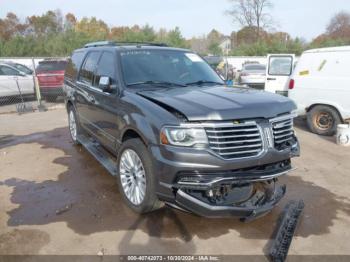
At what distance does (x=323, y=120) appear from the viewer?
27.6 ft

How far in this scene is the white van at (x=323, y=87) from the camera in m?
7.71

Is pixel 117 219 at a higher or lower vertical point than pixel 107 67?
lower

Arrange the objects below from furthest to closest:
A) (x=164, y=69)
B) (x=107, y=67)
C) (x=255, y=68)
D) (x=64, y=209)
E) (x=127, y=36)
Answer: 1. (x=127, y=36)
2. (x=255, y=68)
3. (x=107, y=67)
4. (x=164, y=69)
5. (x=64, y=209)

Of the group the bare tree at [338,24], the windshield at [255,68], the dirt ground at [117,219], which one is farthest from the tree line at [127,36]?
the dirt ground at [117,219]

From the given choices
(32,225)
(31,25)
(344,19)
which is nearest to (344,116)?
(32,225)

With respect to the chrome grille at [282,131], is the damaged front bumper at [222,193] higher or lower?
lower

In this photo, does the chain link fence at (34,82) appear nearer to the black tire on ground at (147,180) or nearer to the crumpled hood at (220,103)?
the black tire on ground at (147,180)

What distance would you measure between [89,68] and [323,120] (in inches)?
232

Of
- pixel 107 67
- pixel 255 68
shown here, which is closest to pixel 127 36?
pixel 255 68

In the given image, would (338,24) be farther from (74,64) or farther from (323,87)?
(74,64)

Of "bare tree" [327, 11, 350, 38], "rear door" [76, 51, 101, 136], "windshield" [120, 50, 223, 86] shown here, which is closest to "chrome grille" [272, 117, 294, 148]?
"windshield" [120, 50, 223, 86]

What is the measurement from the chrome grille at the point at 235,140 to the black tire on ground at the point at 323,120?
5.47 meters

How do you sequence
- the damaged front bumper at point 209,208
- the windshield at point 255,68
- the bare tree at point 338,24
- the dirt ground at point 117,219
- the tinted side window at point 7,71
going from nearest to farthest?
the damaged front bumper at point 209,208 < the dirt ground at point 117,219 < the tinted side window at point 7,71 < the windshield at point 255,68 < the bare tree at point 338,24

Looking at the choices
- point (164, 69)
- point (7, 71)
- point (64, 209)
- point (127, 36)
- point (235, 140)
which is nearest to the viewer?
point (235, 140)
